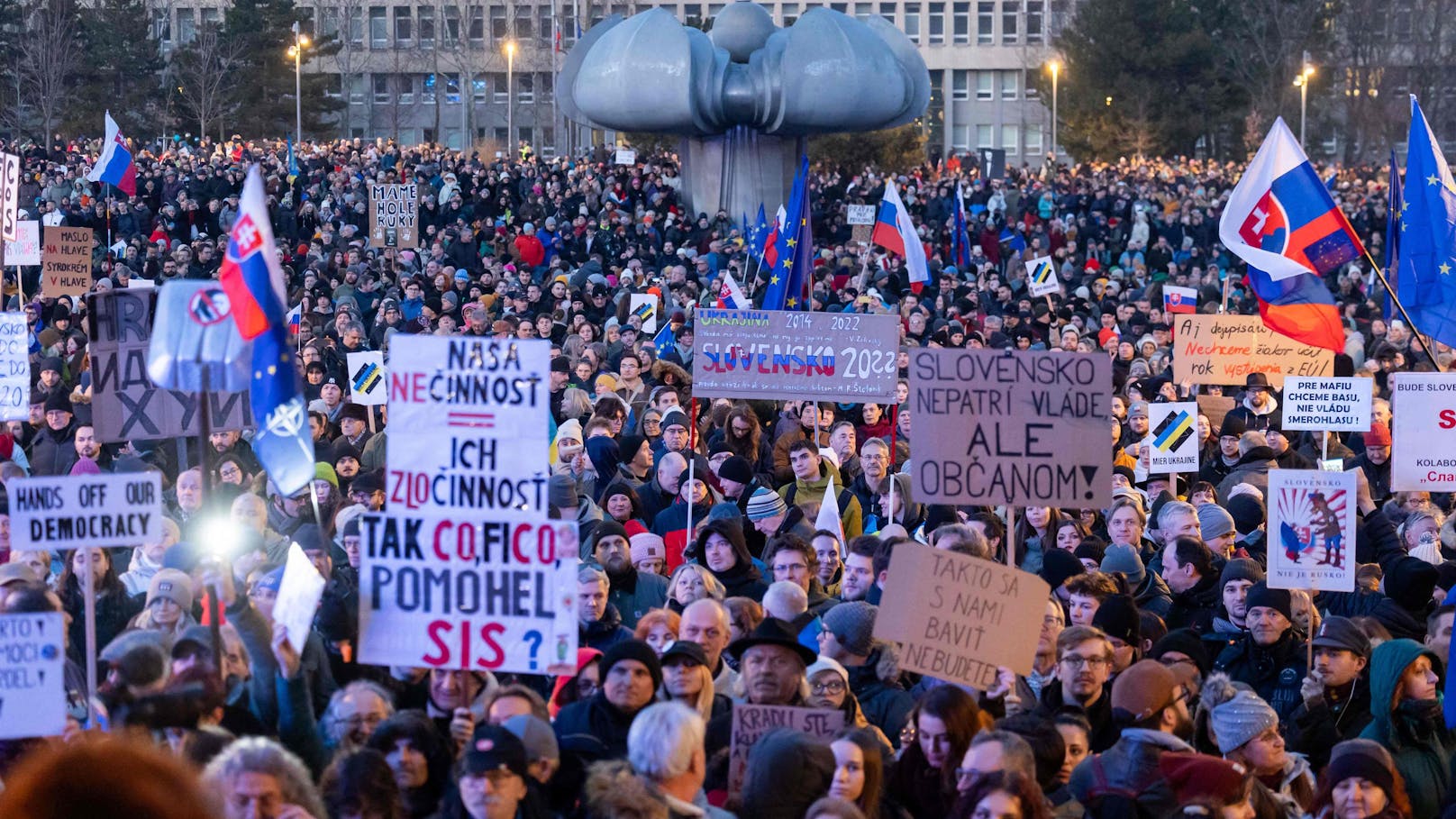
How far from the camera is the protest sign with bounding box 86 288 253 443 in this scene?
9.77 metres

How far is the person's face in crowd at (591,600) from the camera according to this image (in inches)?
296

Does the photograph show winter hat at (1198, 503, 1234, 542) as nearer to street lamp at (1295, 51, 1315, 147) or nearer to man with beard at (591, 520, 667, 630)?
man with beard at (591, 520, 667, 630)

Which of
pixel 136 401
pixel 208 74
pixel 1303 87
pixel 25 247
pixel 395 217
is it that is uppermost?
pixel 208 74

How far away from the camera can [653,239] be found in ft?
101

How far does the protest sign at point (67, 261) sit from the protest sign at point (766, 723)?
12.7m

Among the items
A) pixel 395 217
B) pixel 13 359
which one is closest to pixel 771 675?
pixel 13 359

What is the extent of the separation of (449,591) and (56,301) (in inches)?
579

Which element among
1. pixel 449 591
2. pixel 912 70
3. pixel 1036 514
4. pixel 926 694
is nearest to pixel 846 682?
pixel 926 694

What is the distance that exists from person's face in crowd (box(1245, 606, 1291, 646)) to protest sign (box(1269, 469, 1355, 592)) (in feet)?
0.93

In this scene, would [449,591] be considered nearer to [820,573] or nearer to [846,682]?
[846,682]

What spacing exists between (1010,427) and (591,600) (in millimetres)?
1688

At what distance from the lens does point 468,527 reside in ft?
20.0

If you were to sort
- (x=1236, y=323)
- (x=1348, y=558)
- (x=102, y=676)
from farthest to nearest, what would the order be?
(x=1236, y=323)
(x=1348, y=558)
(x=102, y=676)

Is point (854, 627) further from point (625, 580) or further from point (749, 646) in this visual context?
point (625, 580)
